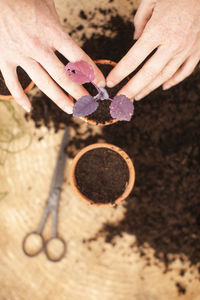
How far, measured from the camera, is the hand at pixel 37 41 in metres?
0.78

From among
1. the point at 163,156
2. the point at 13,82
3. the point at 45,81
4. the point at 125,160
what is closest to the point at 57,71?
the point at 45,81

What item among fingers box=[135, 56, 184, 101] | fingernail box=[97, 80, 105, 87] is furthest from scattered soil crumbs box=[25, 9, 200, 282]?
fingernail box=[97, 80, 105, 87]

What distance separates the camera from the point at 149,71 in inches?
32.2

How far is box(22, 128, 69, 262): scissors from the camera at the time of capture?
1.06 meters

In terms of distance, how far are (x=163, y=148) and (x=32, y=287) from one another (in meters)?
0.72

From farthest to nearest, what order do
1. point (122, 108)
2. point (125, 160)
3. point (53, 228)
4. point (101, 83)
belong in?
point (53, 228) → point (125, 160) → point (101, 83) → point (122, 108)

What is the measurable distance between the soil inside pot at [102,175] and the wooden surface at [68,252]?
125mm

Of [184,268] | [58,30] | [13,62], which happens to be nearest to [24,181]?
[13,62]

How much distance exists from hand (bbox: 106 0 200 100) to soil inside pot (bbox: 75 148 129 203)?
0.25 m

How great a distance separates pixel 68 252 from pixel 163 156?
51 cm

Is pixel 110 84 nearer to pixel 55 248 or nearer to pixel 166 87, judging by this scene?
pixel 166 87

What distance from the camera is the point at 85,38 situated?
3.51ft

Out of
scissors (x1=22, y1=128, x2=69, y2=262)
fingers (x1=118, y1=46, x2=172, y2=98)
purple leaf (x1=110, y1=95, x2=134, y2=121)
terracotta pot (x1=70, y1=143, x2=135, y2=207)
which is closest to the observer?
purple leaf (x1=110, y1=95, x2=134, y2=121)

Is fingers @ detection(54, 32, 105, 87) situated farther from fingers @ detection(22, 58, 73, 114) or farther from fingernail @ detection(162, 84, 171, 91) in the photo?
fingernail @ detection(162, 84, 171, 91)
